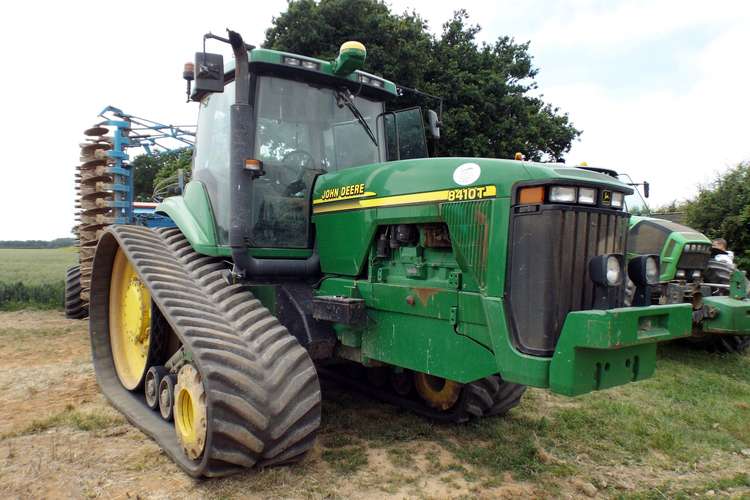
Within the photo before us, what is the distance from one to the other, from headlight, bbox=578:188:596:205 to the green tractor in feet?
13.4

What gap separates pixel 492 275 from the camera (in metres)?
3.15

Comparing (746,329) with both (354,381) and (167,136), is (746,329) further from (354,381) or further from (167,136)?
(167,136)

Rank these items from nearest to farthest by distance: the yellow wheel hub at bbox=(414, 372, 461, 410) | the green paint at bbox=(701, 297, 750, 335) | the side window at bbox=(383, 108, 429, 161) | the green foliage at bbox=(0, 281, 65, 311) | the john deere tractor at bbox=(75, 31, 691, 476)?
the john deere tractor at bbox=(75, 31, 691, 476) → the yellow wheel hub at bbox=(414, 372, 461, 410) → the side window at bbox=(383, 108, 429, 161) → the green paint at bbox=(701, 297, 750, 335) → the green foliage at bbox=(0, 281, 65, 311)

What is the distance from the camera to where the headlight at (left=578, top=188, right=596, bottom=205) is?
3.08m

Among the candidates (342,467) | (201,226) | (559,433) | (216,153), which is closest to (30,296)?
(201,226)

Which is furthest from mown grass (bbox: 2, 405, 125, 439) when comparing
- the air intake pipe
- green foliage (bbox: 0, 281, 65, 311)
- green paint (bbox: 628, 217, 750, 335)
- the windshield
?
green foliage (bbox: 0, 281, 65, 311)

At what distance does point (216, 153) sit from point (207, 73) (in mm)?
1028

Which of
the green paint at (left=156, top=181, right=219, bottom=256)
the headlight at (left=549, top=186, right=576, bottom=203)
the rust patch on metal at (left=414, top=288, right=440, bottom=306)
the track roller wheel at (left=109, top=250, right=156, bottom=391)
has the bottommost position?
the track roller wheel at (left=109, top=250, right=156, bottom=391)

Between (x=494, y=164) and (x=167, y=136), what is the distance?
29.3 feet

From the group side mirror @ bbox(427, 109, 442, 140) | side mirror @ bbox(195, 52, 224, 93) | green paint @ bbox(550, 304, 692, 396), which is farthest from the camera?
side mirror @ bbox(427, 109, 442, 140)

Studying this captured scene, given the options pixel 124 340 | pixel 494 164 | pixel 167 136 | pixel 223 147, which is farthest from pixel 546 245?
pixel 167 136

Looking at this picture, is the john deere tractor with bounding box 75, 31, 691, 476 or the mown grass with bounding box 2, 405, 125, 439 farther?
the mown grass with bounding box 2, 405, 125, 439

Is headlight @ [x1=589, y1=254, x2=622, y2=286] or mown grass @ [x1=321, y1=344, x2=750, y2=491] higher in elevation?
headlight @ [x1=589, y1=254, x2=622, y2=286]

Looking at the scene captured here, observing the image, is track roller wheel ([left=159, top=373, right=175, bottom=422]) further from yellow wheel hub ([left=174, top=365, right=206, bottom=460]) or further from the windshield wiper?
the windshield wiper
